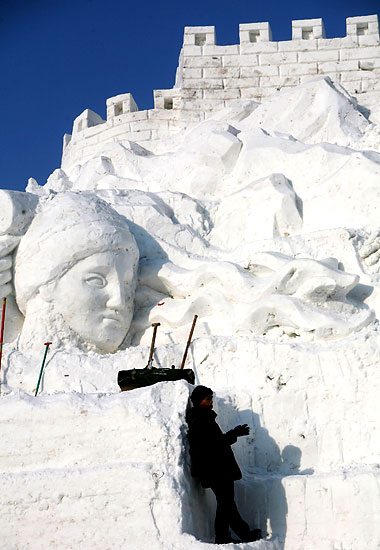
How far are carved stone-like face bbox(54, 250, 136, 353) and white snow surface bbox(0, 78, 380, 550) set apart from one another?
0.02 metres

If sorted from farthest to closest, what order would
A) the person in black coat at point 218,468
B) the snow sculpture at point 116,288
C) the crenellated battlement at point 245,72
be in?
the crenellated battlement at point 245,72 < the snow sculpture at point 116,288 < the person in black coat at point 218,468

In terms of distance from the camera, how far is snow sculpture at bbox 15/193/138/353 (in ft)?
30.1

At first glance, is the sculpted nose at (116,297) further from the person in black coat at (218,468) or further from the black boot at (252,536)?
the black boot at (252,536)

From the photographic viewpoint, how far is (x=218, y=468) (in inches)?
257

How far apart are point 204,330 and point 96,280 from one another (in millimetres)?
1333

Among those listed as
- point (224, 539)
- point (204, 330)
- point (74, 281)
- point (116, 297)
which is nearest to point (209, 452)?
point (224, 539)

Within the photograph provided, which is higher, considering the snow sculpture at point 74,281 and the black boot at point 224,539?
the snow sculpture at point 74,281

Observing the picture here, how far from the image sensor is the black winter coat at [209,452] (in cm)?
651

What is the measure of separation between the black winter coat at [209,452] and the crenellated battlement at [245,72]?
349 inches

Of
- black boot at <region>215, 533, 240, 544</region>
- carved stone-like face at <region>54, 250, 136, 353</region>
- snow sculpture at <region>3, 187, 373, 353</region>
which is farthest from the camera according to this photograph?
carved stone-like face at <region>54, 250, 136, 353</region>

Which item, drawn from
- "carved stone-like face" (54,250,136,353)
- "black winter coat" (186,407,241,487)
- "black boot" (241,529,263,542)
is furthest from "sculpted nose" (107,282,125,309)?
"black boot" (241,529,263,542)

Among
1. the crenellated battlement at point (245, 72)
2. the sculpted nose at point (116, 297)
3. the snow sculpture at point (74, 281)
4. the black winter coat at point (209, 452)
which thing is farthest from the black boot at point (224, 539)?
the crenellated battlement at point (245, 72)

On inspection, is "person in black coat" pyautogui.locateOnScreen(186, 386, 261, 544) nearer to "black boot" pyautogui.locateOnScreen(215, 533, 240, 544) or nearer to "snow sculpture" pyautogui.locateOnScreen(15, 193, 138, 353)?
"black boot" pyautogui.locateOnScreen(215, 533, 240, 544)

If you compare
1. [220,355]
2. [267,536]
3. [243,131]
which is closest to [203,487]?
[267,536]
